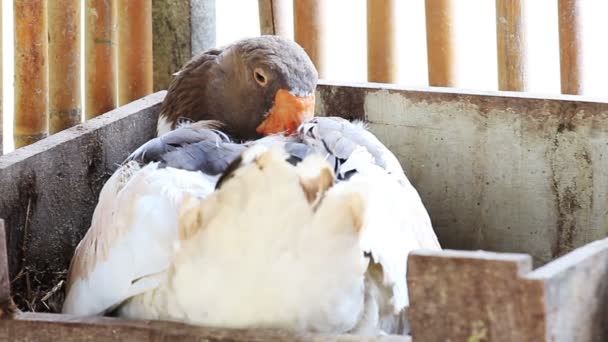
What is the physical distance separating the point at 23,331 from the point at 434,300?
2.27ft

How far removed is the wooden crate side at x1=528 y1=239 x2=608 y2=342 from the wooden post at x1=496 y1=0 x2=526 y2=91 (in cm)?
130

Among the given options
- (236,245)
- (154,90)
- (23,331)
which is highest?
(154,90)

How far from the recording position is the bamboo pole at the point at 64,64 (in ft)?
10.7

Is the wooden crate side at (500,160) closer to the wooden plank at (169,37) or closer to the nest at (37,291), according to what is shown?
the wooden plank at (169,37)

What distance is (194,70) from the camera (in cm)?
291

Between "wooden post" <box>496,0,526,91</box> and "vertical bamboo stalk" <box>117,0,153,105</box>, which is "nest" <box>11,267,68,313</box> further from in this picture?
"wooden post" <box>496,0,526,91</box>

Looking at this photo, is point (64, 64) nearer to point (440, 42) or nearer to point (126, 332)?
point (440, 42)

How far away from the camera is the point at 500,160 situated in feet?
9.28

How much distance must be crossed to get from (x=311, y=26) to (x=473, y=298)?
67.7 inches

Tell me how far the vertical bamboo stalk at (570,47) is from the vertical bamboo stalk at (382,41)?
0.44 m

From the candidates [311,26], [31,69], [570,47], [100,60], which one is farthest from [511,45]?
[31,69]

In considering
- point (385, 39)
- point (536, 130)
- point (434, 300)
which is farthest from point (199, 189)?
point (385, 39)

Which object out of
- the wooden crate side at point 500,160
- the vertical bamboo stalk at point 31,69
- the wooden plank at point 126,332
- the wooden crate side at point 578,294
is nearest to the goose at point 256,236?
the wooden plank at point 126,332

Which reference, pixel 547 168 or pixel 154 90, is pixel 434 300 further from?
pixel 154 90
